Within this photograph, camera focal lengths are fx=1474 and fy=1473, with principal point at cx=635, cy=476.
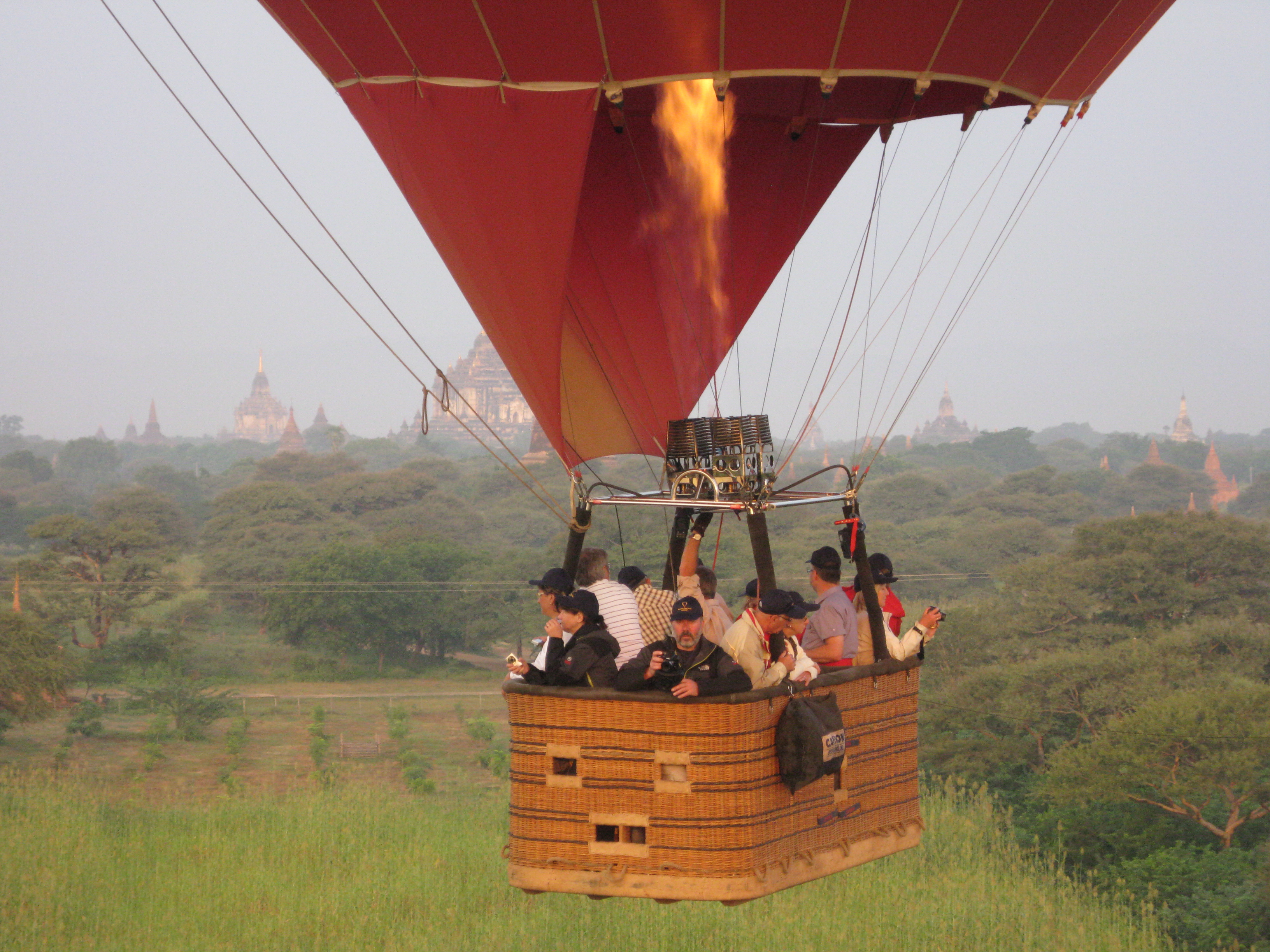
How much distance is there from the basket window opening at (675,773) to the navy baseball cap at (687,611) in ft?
1.55

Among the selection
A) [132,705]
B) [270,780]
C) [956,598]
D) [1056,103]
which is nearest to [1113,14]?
[1056,103]

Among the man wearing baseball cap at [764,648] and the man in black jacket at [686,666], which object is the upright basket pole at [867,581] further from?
the man in black jacket at [686,666]

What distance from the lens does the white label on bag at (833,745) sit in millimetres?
4691

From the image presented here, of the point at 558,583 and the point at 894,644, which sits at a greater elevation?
the point at 558,583

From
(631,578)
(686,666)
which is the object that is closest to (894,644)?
(631,578)

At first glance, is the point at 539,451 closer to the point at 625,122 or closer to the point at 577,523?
the point at 625,122

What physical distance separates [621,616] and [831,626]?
76cm

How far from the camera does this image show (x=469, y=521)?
55.3 metres

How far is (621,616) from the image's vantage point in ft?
17.3

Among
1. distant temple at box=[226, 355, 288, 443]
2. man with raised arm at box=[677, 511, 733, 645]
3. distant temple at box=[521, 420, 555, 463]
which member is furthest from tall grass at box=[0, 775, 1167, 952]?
distant temple at box=[226, 355, 288, 443]

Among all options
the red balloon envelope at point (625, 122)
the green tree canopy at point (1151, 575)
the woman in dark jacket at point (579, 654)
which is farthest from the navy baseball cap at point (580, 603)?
the green tree canopy at point (1151, 575)

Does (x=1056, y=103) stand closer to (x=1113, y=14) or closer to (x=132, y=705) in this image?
(x=1113, y=14)

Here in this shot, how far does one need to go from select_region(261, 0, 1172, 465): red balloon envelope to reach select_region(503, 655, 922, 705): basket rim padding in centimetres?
164

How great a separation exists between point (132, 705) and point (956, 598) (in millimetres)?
24169
